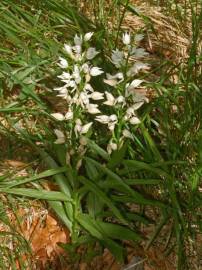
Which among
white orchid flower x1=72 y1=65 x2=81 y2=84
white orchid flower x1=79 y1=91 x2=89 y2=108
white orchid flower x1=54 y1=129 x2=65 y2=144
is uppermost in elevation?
white orchid flower x1=72 y1=65 x2=81 y2=84

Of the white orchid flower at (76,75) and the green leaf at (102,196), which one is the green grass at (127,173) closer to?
the green leaf at (102,196)

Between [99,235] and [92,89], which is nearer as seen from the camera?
[92,89]

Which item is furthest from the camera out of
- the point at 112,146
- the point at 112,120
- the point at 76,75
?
the point at 112,146

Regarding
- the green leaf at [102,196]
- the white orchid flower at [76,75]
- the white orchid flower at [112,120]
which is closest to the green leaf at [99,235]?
the green leaf at [102,196]

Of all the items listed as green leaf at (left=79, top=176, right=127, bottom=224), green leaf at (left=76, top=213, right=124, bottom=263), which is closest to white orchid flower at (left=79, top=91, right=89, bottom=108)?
green leaf at (left=79, top=176, right=127, bottom=224)

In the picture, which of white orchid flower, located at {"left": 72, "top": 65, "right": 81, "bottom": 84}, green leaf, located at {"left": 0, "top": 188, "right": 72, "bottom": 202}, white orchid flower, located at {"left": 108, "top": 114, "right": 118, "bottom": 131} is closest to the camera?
white orchid flower, located at {"left": 72, "top": 65, "right": 81, "bottom": 84}

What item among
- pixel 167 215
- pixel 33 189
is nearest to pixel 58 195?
pixel 33 189

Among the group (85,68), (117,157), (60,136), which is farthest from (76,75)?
(117,157)

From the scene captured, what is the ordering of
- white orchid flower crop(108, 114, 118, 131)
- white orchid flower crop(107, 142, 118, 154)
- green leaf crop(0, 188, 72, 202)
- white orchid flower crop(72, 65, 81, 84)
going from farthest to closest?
green leaf crop(0, 188, 72, 202) < white orchid flower crop(107, 142, 118, 154) < white orchid flower crop(108, 114, 118, 131) < white orchid flower crop(72, 65, 81, 84)

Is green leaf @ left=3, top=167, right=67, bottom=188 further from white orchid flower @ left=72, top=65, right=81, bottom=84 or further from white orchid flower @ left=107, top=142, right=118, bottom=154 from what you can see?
white orchid flower @ left=72, top=65, right=81, bottom=84

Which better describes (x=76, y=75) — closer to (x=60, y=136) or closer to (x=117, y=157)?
(x=60, y=136)

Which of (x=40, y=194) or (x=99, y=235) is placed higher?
(x=40, y=194)
